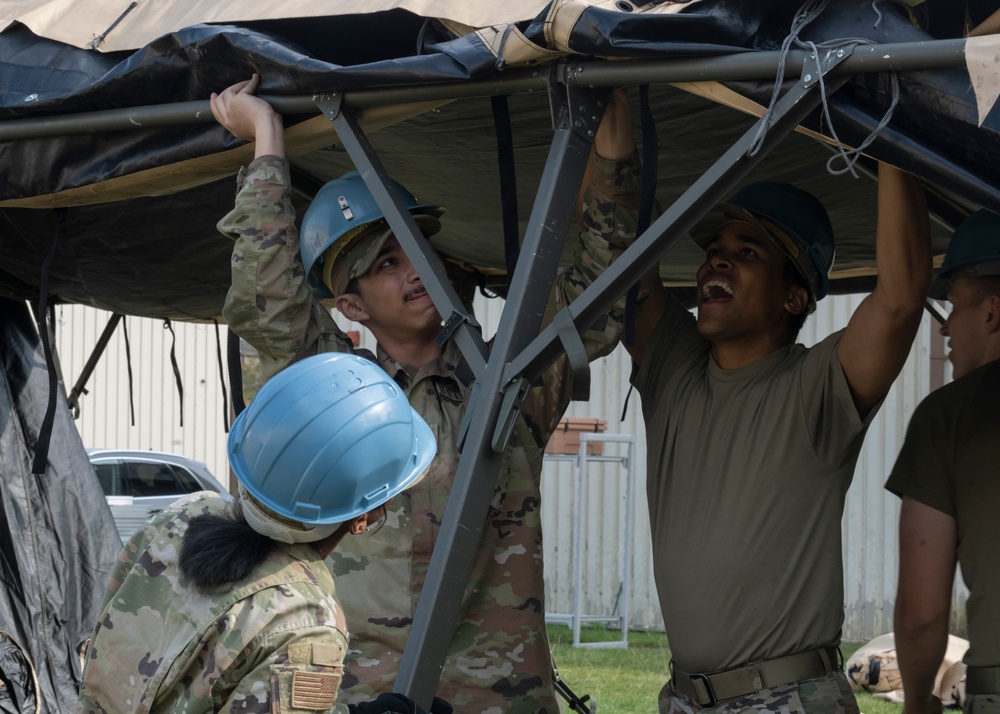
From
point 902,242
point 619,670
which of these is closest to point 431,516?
point 902,242

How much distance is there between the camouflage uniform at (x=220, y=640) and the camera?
1519 millimetres

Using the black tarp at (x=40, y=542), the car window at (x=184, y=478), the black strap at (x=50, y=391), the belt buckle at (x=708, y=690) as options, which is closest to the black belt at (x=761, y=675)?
the belt buckle at (x=708, y=690)

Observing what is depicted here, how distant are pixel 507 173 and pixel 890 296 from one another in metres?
0.82

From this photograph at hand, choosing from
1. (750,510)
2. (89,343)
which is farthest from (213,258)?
(89,343)

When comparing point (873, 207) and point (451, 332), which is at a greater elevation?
point (873, 207)

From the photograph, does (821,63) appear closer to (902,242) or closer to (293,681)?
(902,242)

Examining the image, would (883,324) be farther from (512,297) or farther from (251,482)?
(251,482)

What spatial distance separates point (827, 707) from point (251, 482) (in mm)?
1360

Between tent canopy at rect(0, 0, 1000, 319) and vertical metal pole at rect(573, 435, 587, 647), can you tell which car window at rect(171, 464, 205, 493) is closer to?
vertical metal pole at rect(573, 435, 587, 647)

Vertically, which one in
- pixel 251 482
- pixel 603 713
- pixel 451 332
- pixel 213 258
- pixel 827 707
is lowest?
pixel 603 713

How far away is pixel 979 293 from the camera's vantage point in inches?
107

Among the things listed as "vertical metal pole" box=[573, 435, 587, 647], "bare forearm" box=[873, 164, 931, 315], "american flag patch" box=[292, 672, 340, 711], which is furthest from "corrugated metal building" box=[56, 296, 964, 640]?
"american flag patch" box=[292, 672, 340, 711]

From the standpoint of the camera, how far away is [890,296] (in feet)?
7.41

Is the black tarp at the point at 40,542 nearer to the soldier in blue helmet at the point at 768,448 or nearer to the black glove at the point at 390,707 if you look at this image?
the soldier in blue helmet at the point at 768,448
